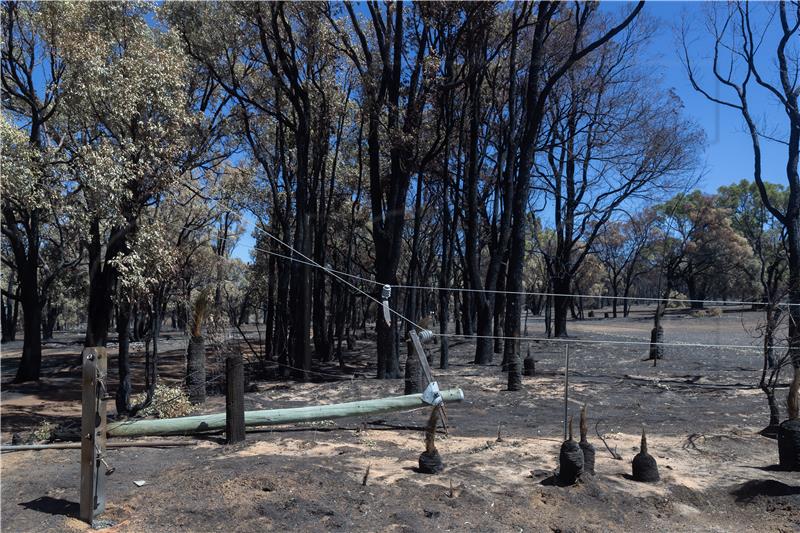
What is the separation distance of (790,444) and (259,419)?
618 cm

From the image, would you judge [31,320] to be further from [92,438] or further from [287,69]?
[92,438]

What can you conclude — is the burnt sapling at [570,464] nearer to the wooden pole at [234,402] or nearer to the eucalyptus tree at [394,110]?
the wooden pole at [234,402]

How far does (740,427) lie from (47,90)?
50.1ft

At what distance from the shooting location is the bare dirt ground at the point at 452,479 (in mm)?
4875

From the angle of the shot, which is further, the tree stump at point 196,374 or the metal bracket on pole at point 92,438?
the tree stump at point 196,374

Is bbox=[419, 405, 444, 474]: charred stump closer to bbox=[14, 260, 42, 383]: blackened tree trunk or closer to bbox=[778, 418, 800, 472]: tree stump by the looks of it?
bbox=[778, 418, 800, 472]: tree stump

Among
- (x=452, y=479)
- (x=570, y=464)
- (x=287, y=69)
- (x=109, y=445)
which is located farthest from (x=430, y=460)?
(x=287, y=69)

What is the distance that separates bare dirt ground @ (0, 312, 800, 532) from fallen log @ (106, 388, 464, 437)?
207 millimetres

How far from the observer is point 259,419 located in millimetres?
7680

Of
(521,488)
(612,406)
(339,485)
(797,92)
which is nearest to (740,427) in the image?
(612,406)

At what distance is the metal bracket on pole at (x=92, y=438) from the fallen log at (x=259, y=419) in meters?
2.51

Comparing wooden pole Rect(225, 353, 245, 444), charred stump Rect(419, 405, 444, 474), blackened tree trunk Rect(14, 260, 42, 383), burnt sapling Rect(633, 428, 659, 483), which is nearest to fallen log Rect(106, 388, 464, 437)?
wooden pole Rect(225, 353, 245, 444)

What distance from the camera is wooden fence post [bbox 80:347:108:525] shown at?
4.67 metres

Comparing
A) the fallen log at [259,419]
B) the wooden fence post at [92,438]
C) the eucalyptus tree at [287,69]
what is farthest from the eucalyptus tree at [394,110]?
the wooden fence post at [92,438]
